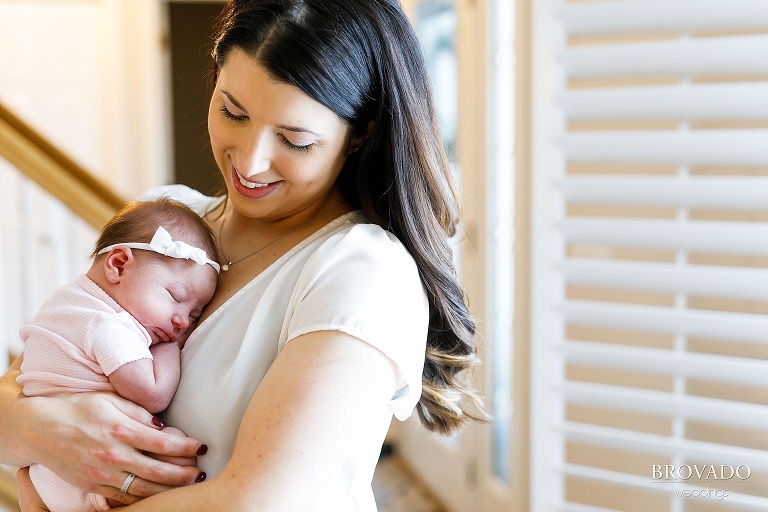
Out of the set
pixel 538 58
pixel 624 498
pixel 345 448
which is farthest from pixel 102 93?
pixel 345 448

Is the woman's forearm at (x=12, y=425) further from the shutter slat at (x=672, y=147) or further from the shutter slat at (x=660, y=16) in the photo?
the shutter slat at (x=660, y=16)

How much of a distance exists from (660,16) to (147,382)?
1225 millimetres

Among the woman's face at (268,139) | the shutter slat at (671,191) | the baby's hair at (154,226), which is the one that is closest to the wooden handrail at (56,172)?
the baby's hair at (154,226)

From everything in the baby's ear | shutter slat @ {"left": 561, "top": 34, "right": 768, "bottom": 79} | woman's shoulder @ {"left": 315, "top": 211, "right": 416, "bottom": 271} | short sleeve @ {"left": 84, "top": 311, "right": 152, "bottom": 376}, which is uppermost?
shutter slat @ {"left": 561, "top": 34, "right": 768, "bottom": 79}

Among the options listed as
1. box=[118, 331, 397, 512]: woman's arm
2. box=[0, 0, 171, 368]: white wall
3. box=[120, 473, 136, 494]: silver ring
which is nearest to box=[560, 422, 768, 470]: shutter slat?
box=[118, 331, 397, 512]: woman's arm

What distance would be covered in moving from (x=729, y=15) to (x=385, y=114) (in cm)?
76

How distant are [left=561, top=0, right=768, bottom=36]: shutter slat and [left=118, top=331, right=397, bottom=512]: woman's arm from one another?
1005 mm

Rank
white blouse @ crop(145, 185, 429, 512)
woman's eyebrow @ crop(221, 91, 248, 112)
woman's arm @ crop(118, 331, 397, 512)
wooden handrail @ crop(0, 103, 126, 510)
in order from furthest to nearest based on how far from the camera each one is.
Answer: wooden handrail @ crop(0, 103, 126, 510) → woman's eyebrow @ crop(221, 91, 248, 112) → white blouse @ crop(145, 185, 429, 512) → woman's arm @ crop(118, 331, 397, 512)

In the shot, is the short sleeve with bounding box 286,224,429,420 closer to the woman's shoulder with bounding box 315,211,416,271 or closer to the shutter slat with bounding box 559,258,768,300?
the woman's shoulder with bounding box 315,211,416,271

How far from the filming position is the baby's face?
3.96ft

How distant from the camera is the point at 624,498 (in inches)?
77.0

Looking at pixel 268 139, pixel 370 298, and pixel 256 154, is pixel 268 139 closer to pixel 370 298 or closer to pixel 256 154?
pixel 256 154

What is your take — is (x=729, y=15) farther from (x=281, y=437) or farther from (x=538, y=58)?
(x=281, y=437)

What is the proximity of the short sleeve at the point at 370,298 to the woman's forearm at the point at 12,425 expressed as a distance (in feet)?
1.47
